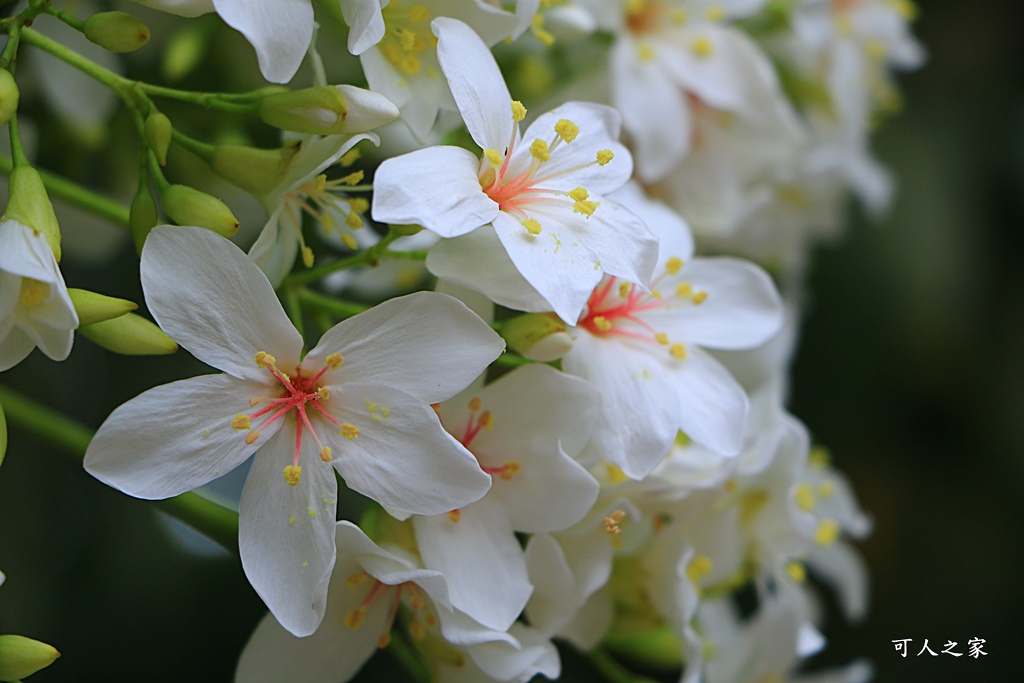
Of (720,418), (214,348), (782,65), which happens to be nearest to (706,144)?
(782,65)

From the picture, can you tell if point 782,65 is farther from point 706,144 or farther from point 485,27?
point 485,27

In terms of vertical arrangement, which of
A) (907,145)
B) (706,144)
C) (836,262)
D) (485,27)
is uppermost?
(485,27)

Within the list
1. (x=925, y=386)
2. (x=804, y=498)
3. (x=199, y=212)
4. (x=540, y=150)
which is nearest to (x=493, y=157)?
(x=540, y=150)

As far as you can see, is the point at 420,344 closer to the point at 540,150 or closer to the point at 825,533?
the point at 540,150

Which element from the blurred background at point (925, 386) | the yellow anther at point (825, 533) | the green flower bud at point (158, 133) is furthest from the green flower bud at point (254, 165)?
the yellow anther at point (825, 533)

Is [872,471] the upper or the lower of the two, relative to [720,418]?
lower

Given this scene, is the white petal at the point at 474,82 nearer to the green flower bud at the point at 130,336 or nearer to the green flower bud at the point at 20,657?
the green flower bud at the point at 130,336

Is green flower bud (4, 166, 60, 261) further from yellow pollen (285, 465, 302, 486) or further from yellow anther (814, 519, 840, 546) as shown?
yellow anther (814, 519, 840, 546)
